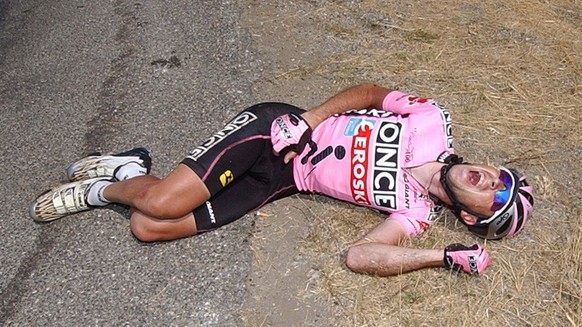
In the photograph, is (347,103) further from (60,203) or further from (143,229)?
(60,203)

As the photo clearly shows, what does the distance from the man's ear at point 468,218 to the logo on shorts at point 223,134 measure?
3.96 ft

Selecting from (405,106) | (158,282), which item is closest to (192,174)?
(158,282)

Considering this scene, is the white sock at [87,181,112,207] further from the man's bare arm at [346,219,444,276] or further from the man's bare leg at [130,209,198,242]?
the man's bare arm at [346,219,444,276]

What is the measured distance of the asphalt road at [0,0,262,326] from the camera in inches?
143

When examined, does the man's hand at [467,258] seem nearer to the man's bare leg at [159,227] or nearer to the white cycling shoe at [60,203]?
the man's bare leg at [159,227]

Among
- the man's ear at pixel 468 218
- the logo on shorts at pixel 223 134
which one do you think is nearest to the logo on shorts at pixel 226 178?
the logo on shorts at pixel 223 134

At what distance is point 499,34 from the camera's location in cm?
582

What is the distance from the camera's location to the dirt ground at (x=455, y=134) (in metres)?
3.54

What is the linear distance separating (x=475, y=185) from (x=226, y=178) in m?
1.26

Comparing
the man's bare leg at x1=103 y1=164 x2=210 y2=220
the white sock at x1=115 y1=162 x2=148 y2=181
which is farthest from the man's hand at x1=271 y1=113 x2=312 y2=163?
the white sock at x1=115 y1=162 x2=148 y2=181

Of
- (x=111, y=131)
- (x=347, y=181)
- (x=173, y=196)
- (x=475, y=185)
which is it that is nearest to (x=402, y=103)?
(x=347, y=181)

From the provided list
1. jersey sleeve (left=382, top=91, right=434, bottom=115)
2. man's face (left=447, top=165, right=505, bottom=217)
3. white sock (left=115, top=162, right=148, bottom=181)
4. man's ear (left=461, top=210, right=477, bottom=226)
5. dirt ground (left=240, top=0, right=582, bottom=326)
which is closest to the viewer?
dirt ground (left=240, top=0, right=582, bottom=326)

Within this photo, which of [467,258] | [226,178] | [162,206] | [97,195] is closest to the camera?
[467,258]

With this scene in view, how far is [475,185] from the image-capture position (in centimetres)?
364
